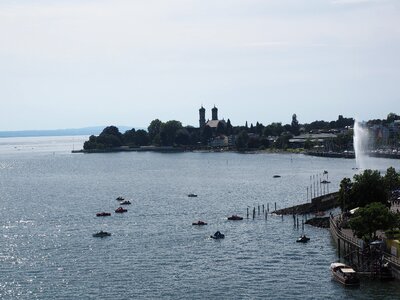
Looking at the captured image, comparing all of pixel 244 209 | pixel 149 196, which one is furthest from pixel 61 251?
pixel 149 196

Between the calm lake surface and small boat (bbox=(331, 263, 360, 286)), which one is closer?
small boat (bbox=(331, 263, 360, 286))

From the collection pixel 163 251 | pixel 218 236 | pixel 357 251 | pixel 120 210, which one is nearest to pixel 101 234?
pixel 163 251

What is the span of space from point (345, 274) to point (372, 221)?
7138 millimetres

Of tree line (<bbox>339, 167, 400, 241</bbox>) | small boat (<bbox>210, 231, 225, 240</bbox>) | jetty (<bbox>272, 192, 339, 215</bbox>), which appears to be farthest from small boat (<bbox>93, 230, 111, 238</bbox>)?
tree line (<bbox>339, 167, 400, 241</bbox>)

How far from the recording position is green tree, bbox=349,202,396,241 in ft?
200

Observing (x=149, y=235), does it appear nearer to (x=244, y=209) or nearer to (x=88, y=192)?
(x=244, y=209)

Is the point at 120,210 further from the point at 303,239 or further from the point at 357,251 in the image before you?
the point at 357,251

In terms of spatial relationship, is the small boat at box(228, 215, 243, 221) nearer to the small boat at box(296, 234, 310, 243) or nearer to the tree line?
the tree line

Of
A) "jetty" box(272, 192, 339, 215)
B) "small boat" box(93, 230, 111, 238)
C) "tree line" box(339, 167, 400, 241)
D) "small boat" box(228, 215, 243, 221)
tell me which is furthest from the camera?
"jetty" box(272, 192, 339, 215)

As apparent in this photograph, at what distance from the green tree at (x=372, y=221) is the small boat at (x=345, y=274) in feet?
15.5

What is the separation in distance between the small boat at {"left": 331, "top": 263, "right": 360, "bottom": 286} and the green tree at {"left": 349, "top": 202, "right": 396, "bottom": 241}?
4714mm

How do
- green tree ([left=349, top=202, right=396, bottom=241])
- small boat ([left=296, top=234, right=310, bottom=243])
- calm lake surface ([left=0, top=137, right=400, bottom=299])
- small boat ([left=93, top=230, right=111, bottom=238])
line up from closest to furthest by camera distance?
calm lake surface ([left=0, top=137, right=400, bottom=299])
green tree ([left=349, top=202, right=396, bottom=241])
small boat ([left=296, top=234, right=310, bottom=243])
small boat ([left=93, top=230, right=111, bottom=238])

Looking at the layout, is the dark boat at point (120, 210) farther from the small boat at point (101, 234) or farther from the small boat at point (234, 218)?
the small boat at point (101, 234)

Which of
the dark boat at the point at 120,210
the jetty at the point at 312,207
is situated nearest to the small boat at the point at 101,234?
the dark boat at the point at 120,210
